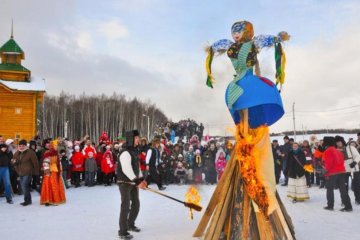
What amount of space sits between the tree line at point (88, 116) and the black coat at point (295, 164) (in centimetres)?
4150

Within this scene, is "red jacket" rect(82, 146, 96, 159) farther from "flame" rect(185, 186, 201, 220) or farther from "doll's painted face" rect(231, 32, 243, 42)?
"doll's painted face" rect(231, 32, 243, 42)

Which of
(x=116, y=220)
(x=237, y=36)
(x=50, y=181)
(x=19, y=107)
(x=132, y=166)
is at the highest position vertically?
(x=19, y=107)

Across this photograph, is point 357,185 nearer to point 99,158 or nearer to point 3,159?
point 99,158

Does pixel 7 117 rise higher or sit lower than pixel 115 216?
higher

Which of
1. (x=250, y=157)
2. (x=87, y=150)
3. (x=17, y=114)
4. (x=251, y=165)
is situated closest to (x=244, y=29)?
(x=250, y=157)

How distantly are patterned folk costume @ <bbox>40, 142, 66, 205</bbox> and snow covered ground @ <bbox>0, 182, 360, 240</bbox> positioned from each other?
0.96 feet

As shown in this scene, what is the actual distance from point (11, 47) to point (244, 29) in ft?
94.2

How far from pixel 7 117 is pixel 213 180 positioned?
58.3ft

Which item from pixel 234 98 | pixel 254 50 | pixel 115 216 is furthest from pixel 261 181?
pixel 115 216

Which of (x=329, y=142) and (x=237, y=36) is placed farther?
(x=329, y=142)

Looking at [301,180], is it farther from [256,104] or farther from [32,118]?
[32,118]

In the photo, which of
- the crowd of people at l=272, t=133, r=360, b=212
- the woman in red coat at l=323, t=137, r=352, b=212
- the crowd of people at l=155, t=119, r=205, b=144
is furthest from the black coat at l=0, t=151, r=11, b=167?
the crowd of people at l=155, t=119, r=205, b=144

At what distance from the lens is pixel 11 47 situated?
29000 mm

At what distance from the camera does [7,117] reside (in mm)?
24594
